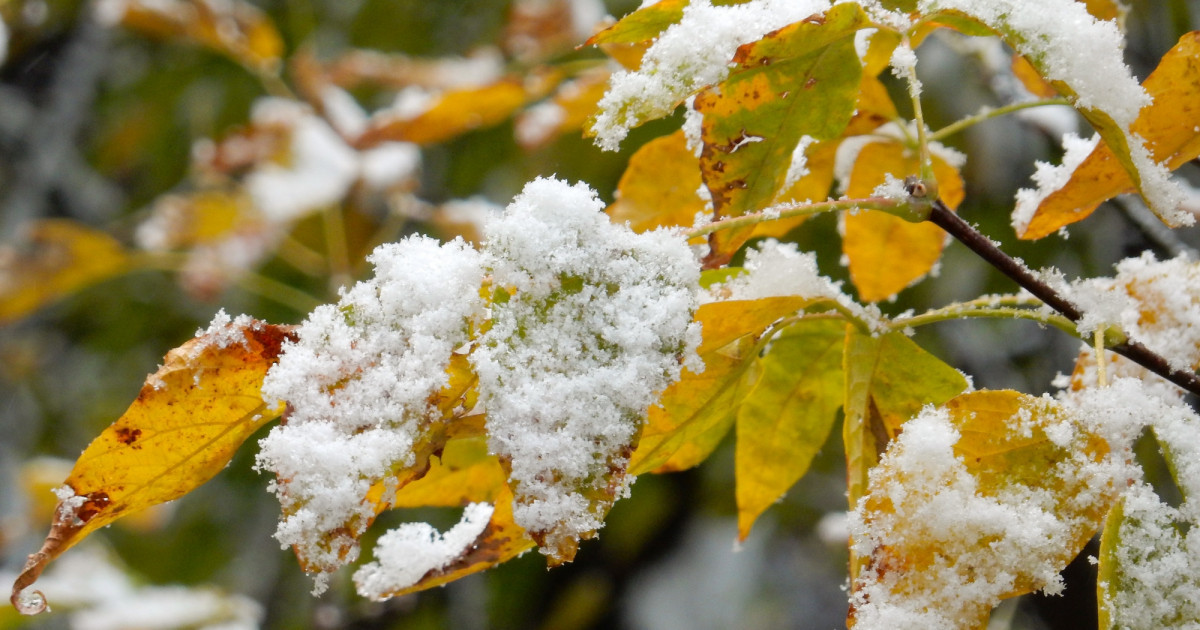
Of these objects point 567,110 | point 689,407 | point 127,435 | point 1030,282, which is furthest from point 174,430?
point 567,110

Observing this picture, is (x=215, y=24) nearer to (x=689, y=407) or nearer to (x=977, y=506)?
(x=689, y=407)

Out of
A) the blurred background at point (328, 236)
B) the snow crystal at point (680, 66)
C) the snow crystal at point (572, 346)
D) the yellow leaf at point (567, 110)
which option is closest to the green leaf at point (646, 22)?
Answer: the snow crystal at point (680, 66)

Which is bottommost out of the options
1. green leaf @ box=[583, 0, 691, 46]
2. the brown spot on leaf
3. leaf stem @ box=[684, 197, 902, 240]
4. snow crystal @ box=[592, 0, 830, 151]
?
leaf stem @ box=[684, 197, 902, 240]

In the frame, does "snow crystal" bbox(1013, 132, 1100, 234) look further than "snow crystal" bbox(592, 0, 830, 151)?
Yes

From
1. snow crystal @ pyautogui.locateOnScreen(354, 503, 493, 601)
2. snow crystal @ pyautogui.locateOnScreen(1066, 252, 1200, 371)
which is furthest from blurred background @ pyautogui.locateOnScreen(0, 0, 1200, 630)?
snow crystal @ pyautogui.locateOnScreen(354, 503, 493, 601)

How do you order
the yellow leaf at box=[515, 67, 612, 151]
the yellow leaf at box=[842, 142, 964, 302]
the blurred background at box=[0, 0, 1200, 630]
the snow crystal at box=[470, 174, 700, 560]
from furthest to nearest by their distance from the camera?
the blurred background at box=[0, 0, 1200, 630]
the yellow leaf at box=[515, 67, 612, 151]
the yellow leaf at box=[842, 142, 964, 302]
the snow crystal at box=[470, 174, 700, 560]

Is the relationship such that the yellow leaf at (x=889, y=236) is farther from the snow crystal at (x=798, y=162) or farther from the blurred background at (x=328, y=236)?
the blurred background at (x=328, y=236)

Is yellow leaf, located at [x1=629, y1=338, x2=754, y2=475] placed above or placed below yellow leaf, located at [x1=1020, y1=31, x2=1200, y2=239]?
below

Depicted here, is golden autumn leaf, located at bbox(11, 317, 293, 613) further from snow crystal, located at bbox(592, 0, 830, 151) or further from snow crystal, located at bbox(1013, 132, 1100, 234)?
snow crystal, located at bbox(1013, 132, 1100, 234)
